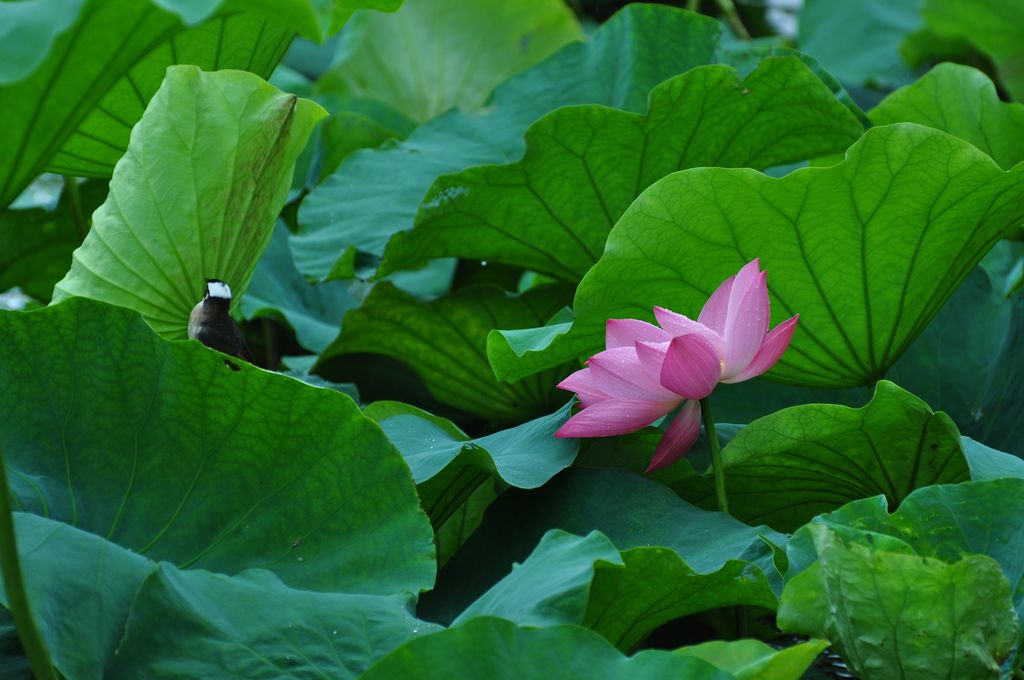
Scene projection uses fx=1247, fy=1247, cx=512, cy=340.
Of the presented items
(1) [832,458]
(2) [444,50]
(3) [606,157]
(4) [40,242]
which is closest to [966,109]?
(3) [606,157]

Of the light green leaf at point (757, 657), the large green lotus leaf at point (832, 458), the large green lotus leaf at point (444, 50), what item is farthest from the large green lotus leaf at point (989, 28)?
the light green leaf at point (757, 657)

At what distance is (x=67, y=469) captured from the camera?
30.8 inches

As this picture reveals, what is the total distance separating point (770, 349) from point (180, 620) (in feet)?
1.32

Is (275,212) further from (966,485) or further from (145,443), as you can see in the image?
(966,485)

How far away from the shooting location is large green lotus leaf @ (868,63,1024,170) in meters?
1.21

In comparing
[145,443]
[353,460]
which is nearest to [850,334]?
[353,460]

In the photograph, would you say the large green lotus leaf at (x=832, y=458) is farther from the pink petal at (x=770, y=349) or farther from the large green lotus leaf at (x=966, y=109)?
the large green lotus leaf at (x=966, y=109)

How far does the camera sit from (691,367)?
0.79 meters

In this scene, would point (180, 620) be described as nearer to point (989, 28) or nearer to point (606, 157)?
point (606, 157)

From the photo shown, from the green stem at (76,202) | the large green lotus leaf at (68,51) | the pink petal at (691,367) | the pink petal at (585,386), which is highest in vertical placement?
the large green lotus leaf at (68,51)

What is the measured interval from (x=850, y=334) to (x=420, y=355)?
1.57 ft

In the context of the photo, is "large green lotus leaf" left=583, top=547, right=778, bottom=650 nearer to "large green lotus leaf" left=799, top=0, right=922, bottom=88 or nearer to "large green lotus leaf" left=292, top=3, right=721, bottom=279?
"large green lotus leaf" left=292, top=3, right=721, bottom=279

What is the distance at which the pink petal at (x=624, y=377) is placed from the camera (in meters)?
0.80

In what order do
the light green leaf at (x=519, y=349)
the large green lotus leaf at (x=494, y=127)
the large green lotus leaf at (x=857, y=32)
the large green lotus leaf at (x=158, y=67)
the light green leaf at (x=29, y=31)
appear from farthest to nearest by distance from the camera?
the large green lotus leaf at (x=857, y=32) < the large green lotus leaf at (x=494, y=127) < the large green lotus leaf at (x=158, y=67) < the light green leaf at (x=519, y=349) < the light green leaf at (x=29, y=31)
